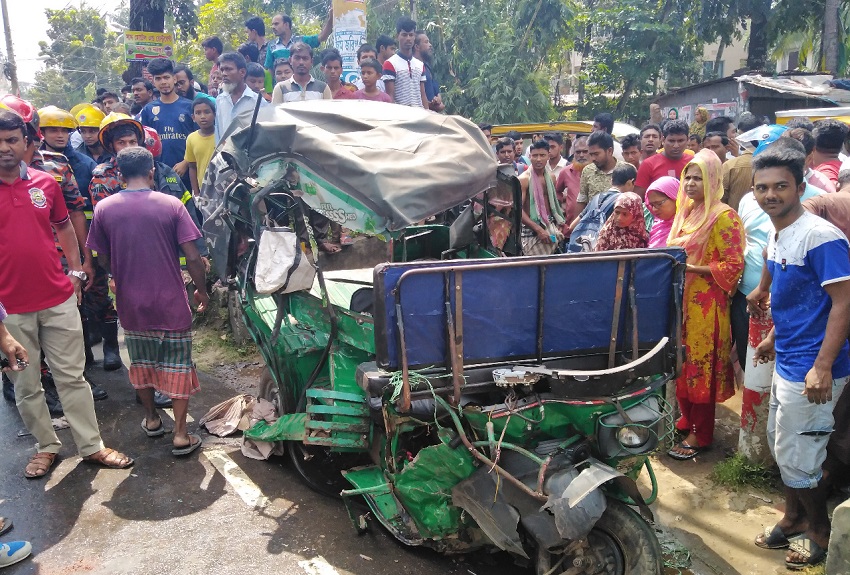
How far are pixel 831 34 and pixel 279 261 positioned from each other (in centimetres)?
1679

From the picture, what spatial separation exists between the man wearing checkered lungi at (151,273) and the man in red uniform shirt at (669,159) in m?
4.36

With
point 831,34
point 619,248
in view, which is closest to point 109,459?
point 619,248

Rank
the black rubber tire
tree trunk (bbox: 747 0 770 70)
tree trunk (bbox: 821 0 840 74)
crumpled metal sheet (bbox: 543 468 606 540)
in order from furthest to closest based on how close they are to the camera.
→ tree trunk (bbox: 747 0 770 70)
tree trunk (bbox: 821 0 840 74)
the black rubber tire
crumpled metal sheet (bbox: 543 468 606 540)

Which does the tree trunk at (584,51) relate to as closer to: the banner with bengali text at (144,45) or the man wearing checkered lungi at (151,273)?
the banner with bengali text at (144,45)

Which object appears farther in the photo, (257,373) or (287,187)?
(257,373)

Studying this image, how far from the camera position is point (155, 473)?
440 cm

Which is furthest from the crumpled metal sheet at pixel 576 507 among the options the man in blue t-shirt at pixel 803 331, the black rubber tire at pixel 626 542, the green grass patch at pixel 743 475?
the green grass patch at pixel 743 475

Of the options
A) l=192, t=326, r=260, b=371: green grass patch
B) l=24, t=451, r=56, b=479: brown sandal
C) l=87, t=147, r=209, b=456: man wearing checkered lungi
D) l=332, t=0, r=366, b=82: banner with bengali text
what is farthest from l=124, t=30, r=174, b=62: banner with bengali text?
l=24, t=451, r=56, b=479: brown sandal

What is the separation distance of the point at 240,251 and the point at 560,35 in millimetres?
16916

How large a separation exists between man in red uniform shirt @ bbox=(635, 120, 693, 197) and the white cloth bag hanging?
3.91 m

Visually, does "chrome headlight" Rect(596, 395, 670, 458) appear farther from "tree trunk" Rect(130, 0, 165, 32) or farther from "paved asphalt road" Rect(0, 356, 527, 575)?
"tree trunk" Rect(130, 0, 165, 32)

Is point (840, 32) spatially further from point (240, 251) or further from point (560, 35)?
point (240, 251)

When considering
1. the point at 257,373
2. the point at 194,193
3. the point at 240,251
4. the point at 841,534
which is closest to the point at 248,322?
the point at 240,251

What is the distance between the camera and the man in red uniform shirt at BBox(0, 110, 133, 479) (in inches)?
160
